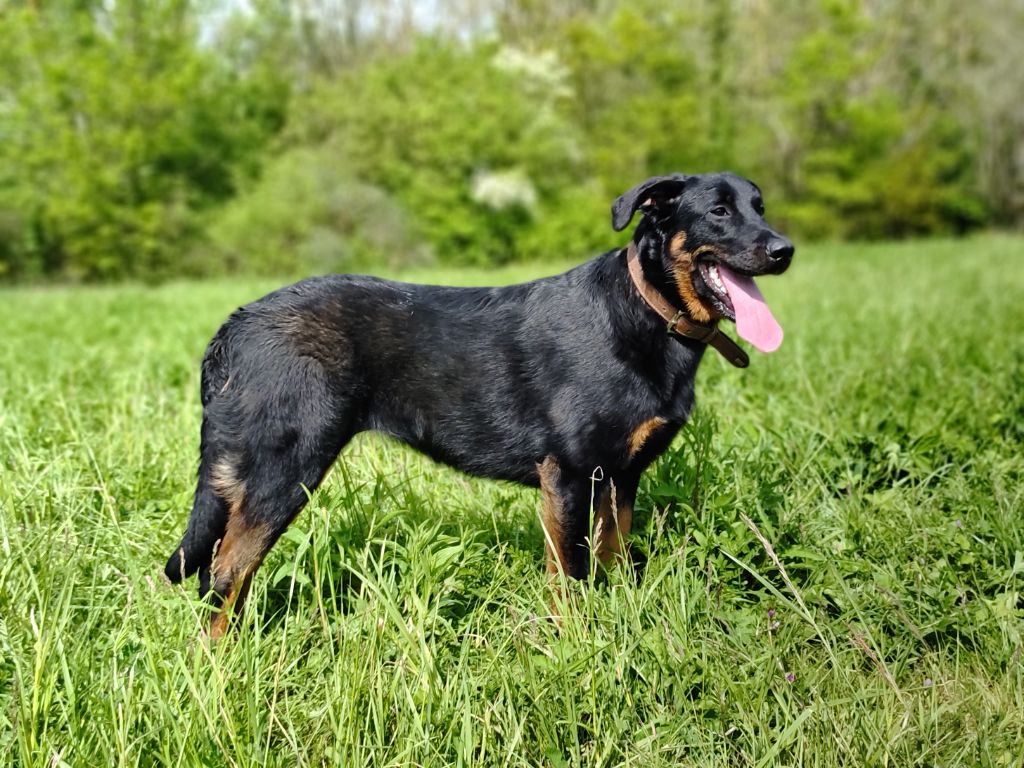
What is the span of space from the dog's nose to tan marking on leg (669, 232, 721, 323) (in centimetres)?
25

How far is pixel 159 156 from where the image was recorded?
32.0m

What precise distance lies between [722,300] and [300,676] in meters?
1.93

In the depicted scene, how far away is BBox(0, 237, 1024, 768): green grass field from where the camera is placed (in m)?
2.31

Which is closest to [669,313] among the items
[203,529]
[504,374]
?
[504,374]

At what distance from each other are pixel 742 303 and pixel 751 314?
0.19ft

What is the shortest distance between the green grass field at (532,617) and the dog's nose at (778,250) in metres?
0.82

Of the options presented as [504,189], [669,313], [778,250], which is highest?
[778,250]

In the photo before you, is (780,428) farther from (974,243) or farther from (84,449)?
(974,243)

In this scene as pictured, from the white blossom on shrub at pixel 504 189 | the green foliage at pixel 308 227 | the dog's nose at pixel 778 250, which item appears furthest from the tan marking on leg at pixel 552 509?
the white blossom on shrub at pixel 504 189

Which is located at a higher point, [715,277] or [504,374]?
[715,277]

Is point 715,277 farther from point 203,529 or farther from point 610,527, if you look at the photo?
point 203,529

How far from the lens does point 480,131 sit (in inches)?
1275

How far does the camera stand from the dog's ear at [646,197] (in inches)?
121

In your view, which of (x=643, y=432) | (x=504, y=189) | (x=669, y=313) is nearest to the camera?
(x=643, y=432)
